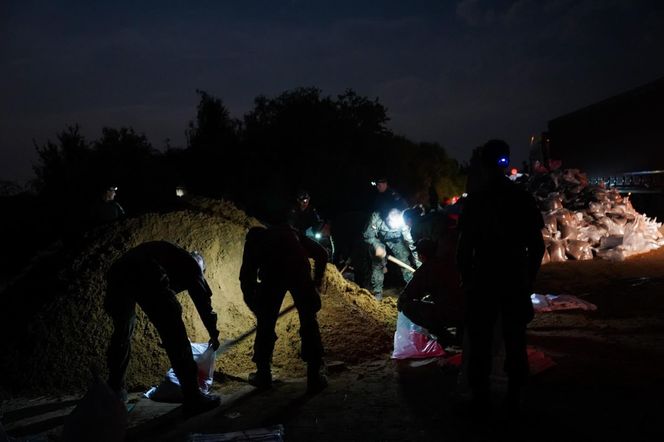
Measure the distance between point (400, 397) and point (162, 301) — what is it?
2.02m

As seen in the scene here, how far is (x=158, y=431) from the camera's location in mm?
3768

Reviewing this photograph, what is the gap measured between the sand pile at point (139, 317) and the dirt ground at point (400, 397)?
4 cm

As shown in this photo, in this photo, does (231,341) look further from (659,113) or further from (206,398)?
(659,113)

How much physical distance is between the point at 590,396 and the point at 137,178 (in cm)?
2348

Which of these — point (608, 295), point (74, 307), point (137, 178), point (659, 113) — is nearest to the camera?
point (74, 307)

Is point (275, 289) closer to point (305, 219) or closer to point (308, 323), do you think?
point (308, 323)

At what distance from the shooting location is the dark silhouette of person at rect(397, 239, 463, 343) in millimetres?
4840

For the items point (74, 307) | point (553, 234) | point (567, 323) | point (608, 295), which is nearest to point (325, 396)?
point (74, 307)

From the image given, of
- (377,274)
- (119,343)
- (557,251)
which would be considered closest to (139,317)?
(119,343)

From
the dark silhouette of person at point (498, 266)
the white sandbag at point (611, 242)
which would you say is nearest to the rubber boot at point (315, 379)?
the dark silhouette of person at point (498, 266)

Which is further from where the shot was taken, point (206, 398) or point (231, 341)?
point (231, 341)

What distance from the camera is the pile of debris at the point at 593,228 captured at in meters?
11.6

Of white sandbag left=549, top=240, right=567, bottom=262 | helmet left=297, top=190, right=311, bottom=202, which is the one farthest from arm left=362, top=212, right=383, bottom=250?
white sandbag left=549, top=240, right=567, bottom=262

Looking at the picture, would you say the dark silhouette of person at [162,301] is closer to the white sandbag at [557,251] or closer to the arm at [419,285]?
the arm at [419,285]
